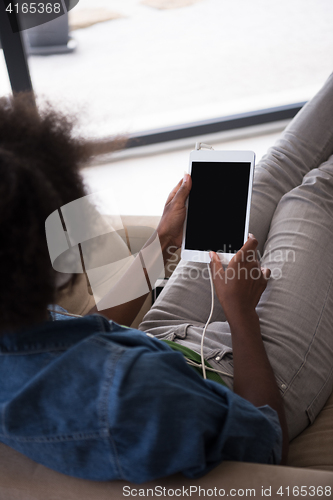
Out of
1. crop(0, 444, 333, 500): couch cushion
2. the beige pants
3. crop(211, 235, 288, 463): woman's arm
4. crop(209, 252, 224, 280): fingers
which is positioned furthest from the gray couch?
crop(209, 252, 224, 280): fingers

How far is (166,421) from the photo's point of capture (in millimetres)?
470

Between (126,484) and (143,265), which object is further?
(143,265)

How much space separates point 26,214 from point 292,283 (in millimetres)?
580

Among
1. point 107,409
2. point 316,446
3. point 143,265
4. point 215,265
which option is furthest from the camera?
point 143,265

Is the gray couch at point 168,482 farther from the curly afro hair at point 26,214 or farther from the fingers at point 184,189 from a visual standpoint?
the fingers at point 184,189

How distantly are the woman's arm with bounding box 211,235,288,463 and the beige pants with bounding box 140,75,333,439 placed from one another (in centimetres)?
7

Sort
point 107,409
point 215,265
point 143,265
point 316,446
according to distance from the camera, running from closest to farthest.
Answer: point 107,409, point 316,446, point 215,265, point 143,265

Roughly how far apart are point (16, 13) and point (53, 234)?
181cm

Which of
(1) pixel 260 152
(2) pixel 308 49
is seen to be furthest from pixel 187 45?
(1) pixel 260 152

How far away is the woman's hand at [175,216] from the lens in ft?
3.00

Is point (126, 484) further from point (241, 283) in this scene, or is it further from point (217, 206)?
point (217, 206)

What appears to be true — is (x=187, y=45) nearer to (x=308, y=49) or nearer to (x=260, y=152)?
(x=308, y=49)

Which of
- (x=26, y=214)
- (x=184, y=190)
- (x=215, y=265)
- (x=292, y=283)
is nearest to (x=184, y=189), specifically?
(x=184, y=190)

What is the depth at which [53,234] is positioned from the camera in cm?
52
